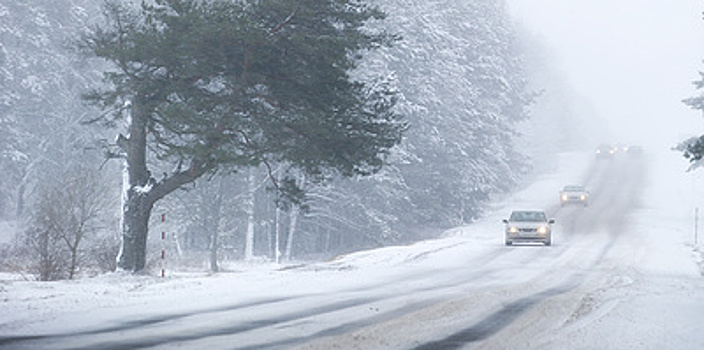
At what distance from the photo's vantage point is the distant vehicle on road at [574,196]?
63.0 m

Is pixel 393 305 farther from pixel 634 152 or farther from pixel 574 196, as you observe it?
pixel 634 152

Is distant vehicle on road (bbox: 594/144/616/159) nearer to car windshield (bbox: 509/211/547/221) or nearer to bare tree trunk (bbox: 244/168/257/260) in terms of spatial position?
bare tree trunk (bbox: 244/168/257/260)

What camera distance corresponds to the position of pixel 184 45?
2020 cm

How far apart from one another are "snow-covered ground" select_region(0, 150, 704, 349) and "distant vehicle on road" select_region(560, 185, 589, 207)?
29.6 metres

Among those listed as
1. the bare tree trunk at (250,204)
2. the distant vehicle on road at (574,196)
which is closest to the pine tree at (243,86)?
the bare tree trunk at (250,204)

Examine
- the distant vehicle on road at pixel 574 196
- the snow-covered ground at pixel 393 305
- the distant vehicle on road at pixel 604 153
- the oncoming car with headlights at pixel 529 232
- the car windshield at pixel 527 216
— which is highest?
the distant vehicle on road at pixel 604 153

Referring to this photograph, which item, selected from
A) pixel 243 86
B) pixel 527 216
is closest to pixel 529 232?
pixel 527 216

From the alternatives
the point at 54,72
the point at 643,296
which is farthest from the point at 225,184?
the point at 643,296

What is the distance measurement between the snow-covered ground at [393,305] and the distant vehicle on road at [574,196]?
97.0 feet

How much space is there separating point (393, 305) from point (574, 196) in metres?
49.0

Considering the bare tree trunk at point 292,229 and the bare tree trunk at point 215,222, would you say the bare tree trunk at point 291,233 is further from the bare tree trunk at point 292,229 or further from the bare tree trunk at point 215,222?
the bare tree trunk at point 215,222

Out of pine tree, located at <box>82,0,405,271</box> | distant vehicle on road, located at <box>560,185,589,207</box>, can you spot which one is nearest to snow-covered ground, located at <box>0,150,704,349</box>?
pine tree, located at <box>82,0,405,271</box>

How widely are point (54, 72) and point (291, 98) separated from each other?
118ft

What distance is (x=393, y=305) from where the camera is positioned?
53.5 feet
